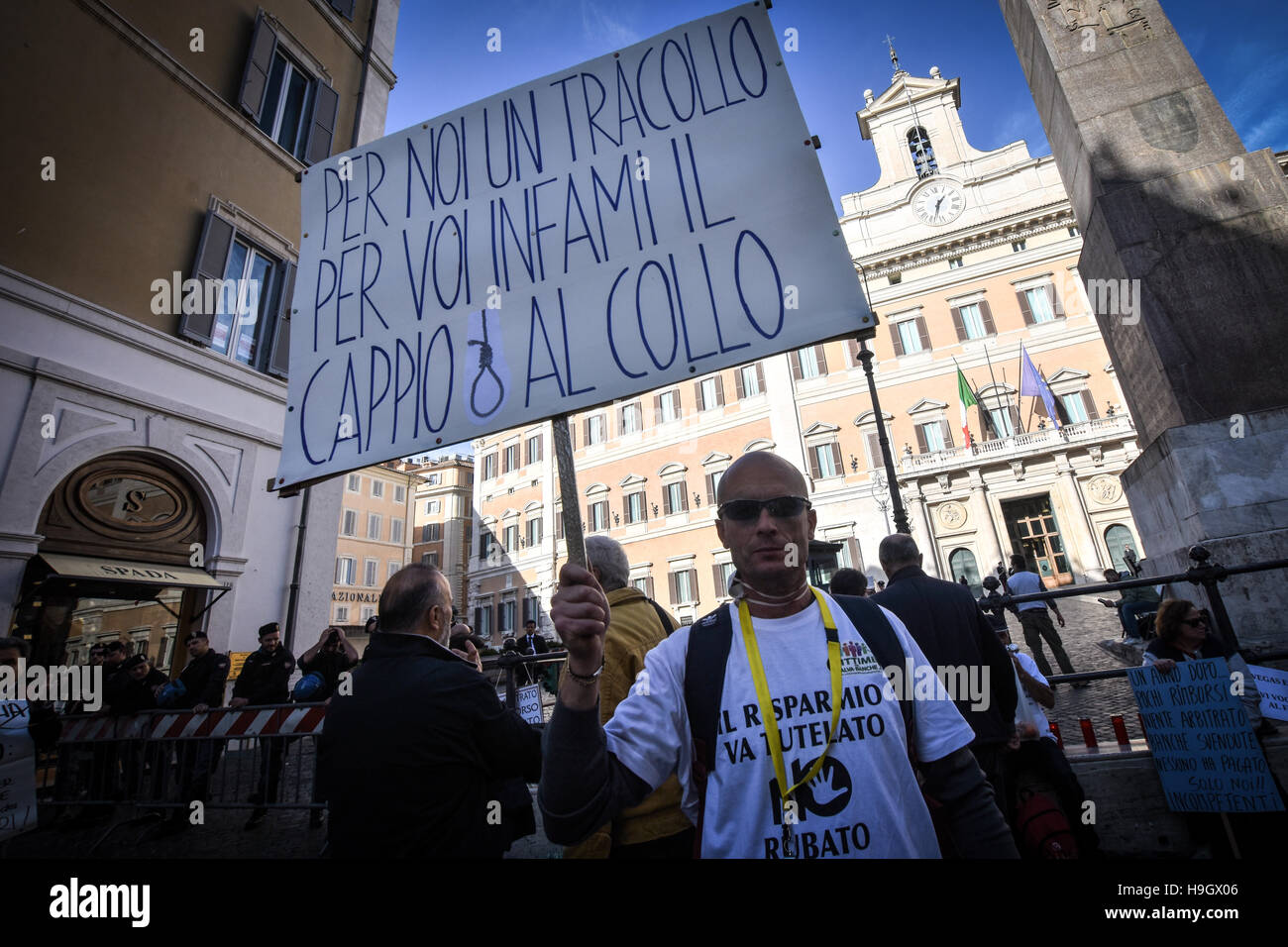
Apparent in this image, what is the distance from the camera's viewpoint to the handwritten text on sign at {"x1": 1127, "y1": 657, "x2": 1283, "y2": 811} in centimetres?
268

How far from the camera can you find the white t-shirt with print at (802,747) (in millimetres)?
1244

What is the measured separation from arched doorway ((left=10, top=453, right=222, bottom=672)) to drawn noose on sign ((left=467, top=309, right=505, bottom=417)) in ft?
22.9

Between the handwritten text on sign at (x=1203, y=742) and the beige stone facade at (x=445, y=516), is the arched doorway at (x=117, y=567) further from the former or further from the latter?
the beige stone facade at (x=445, y=516)

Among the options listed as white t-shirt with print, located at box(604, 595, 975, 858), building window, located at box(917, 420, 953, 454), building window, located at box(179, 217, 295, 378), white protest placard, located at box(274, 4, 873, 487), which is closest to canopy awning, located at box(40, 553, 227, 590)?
building window, located at box(179, 217, 295, 378)

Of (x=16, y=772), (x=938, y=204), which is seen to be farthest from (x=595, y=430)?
(x=16, y=772)

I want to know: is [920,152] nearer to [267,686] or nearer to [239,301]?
[239,301]

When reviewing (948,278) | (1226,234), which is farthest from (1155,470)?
(948,278)

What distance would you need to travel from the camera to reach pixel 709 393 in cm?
2908

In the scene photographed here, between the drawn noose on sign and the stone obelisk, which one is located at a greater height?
the stone obelisk

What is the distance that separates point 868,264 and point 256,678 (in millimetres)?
30487

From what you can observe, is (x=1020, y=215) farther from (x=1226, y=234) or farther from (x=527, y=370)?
(x=527, y=370)

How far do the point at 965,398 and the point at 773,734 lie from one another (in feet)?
85.5

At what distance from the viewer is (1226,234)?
15.0 feet

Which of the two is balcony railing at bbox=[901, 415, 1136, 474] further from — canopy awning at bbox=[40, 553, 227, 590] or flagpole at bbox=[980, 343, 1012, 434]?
canopy awning at bbox=[40, 553, 227, 590]
